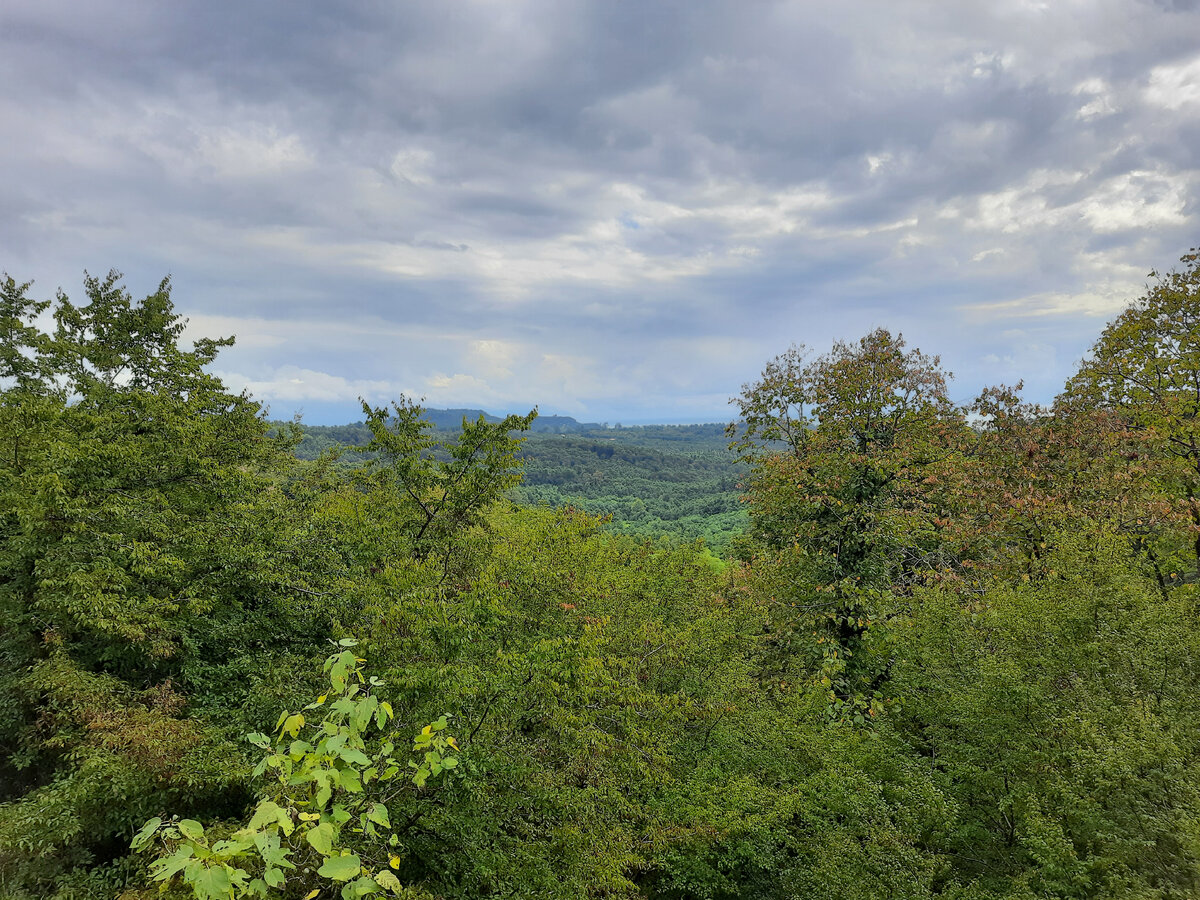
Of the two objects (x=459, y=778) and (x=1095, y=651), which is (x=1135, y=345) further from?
(x=459, y=778)

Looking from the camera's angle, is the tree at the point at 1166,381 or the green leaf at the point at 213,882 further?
the tree at the point at 1166,381

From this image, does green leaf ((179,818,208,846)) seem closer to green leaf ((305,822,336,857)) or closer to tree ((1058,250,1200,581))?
green leaf ((305,822,336,857))

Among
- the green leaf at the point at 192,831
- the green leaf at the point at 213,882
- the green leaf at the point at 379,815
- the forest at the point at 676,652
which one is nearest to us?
the green leaf at the point at 213,882

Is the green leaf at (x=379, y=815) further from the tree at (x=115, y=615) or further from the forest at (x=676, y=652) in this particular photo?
the tree at (x=115, y=615)

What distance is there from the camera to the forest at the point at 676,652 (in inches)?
415

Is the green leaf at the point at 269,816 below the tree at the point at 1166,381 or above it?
below

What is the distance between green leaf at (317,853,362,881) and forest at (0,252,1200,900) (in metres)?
2.36

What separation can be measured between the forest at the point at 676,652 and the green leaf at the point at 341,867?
2.36 meters

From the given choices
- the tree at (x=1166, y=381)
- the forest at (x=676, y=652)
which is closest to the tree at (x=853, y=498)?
the forest at (x=676, y=652)

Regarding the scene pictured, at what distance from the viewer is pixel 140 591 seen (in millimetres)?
14516

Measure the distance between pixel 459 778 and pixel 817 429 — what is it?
1569 cm

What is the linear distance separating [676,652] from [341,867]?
1609 centimetres

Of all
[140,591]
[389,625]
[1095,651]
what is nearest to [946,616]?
[1095,651]

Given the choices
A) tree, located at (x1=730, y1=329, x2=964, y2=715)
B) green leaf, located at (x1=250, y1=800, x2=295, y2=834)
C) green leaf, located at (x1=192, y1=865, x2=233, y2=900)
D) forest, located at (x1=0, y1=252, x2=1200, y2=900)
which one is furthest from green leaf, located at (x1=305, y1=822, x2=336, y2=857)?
tree, located at (x1=730, y1=329, x2=964, y2=715)
